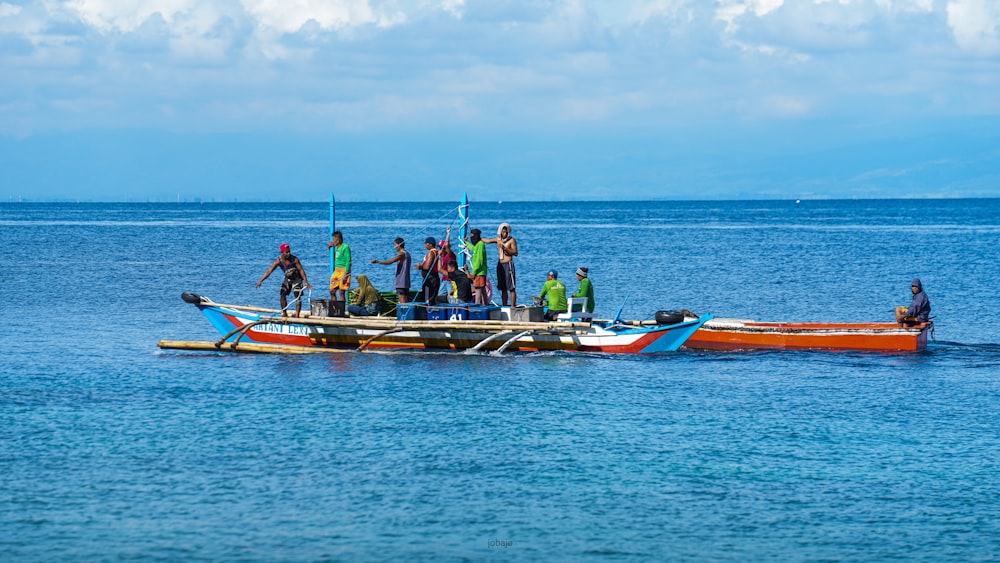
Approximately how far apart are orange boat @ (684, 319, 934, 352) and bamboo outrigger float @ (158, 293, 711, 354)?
198 cm

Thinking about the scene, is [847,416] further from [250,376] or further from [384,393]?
[250,376]

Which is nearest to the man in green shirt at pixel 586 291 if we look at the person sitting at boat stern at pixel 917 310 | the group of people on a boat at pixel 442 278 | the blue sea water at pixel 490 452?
the group of people on a boat at pixel 442 278

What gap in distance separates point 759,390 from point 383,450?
897cm

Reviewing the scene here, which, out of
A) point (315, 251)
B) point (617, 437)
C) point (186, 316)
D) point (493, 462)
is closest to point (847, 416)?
point (617, 437)

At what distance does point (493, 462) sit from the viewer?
714 inches

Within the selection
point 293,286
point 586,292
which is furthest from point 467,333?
point 293,286

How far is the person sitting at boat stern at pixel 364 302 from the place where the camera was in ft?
95.2

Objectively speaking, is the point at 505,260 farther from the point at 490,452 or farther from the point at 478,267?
the point at 490,452

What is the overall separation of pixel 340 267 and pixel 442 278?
2.48 metres

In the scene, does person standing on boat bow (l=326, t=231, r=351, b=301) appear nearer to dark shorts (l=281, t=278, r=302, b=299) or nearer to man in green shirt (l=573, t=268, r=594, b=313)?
dark shorts (l=281, t=278, r=302, b=299)

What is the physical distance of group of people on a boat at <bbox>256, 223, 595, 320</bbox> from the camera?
2805cm

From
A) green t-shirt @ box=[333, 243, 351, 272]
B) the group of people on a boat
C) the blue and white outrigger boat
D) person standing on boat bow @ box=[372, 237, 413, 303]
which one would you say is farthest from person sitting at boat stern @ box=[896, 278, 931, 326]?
green t-shirt @ box=[333, 243, 351, 272]

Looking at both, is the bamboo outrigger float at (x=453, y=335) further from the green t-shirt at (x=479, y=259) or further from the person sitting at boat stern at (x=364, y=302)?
the green t-shirt at (x=479, y=259)

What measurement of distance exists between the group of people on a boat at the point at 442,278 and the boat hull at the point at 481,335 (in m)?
0.70
